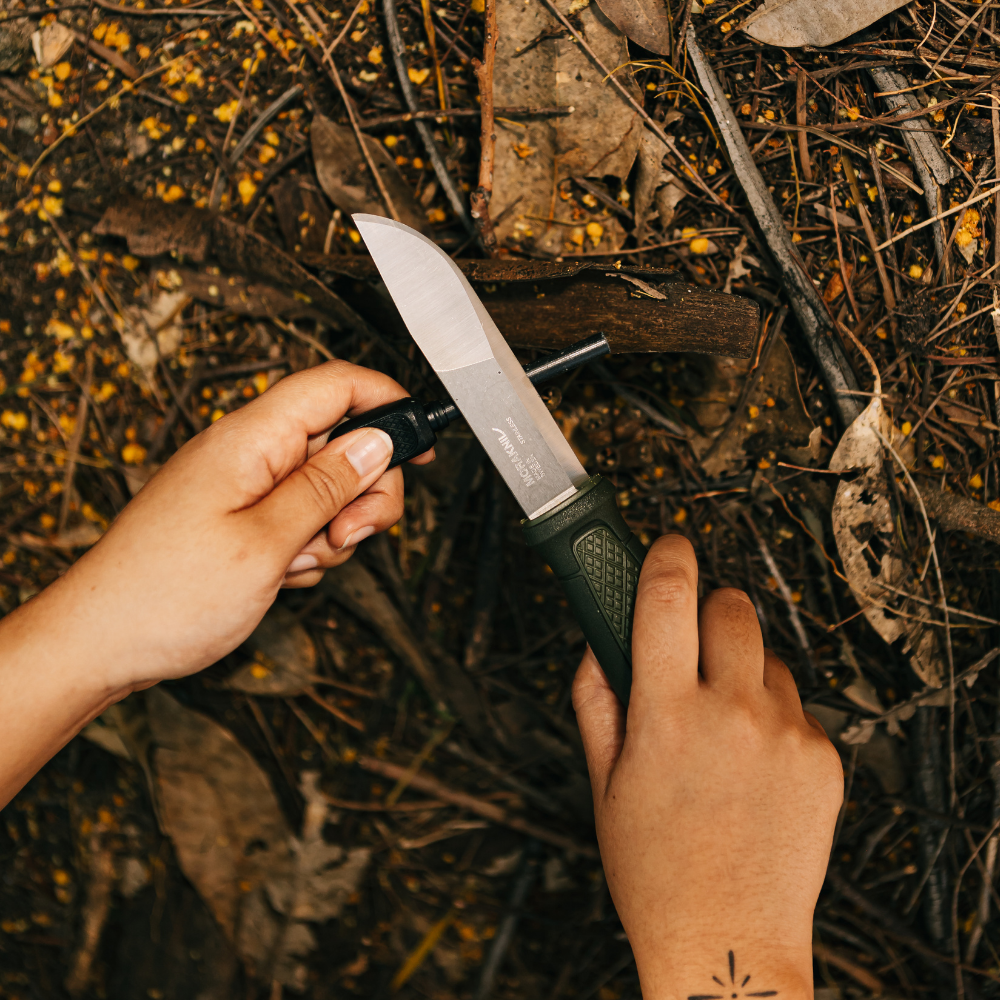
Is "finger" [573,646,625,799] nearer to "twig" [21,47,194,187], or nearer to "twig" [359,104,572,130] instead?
"twig" [359,104,572,130]

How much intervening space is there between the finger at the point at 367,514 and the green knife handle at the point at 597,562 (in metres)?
0.41

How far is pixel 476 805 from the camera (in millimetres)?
2260

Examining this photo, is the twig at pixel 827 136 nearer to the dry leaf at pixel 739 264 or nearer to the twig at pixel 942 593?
the dry leaf at pixel 739 264

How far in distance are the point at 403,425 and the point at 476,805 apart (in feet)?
4.76

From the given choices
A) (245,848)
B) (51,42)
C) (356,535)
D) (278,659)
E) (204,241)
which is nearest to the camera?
(356,535)

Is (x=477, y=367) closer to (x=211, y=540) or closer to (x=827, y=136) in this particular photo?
(x=211, y=540)

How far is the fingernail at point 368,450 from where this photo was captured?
155 centimetres

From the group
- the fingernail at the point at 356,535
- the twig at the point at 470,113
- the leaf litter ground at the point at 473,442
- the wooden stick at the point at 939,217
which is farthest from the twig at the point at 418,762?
the wooden stick at the point at 939,217

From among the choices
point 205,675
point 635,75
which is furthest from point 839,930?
point 635,75

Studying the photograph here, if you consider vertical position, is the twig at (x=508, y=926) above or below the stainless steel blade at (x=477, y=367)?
below

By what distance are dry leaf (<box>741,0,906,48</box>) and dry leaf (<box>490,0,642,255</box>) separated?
0.38 meters

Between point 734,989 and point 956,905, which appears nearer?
point 734,989

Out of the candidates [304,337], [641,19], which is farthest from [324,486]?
[641,19]

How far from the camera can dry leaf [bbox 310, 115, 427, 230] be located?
1.94 m
